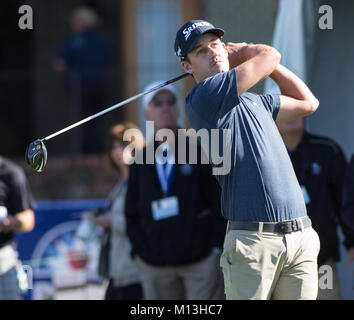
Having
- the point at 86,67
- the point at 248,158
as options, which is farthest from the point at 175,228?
the point at 86,67

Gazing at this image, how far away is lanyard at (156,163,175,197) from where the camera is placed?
5.46 meters

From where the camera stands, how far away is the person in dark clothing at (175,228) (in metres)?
5.31

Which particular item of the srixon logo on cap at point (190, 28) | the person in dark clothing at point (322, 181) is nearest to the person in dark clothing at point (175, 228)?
the person in dark clothing at point (322, 181)

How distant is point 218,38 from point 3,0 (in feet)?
22.1

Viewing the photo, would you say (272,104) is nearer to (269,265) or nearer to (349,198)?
(269,265)

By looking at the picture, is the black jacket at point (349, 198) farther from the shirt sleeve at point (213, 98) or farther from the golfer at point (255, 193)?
the shirt sleeve at point (213, 98)

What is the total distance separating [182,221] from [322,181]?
3.34 ft

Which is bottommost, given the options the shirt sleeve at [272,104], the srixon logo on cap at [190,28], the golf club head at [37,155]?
the golf club head at [37,155]

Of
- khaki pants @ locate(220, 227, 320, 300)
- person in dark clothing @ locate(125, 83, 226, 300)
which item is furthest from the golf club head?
person in dark clothing @ locate(125, 83, 226, 300)

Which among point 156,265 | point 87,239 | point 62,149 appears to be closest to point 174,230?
point 156,265

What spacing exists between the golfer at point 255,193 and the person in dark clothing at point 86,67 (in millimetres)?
5665

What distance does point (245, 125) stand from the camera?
358cm

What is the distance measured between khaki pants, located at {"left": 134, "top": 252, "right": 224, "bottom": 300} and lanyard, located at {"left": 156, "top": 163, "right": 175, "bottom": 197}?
0.54 meters

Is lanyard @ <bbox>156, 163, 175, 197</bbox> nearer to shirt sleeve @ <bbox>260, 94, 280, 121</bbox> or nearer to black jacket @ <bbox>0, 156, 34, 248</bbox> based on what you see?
black jacket @ <bbox>0, 156, 34, 248</bbox>
